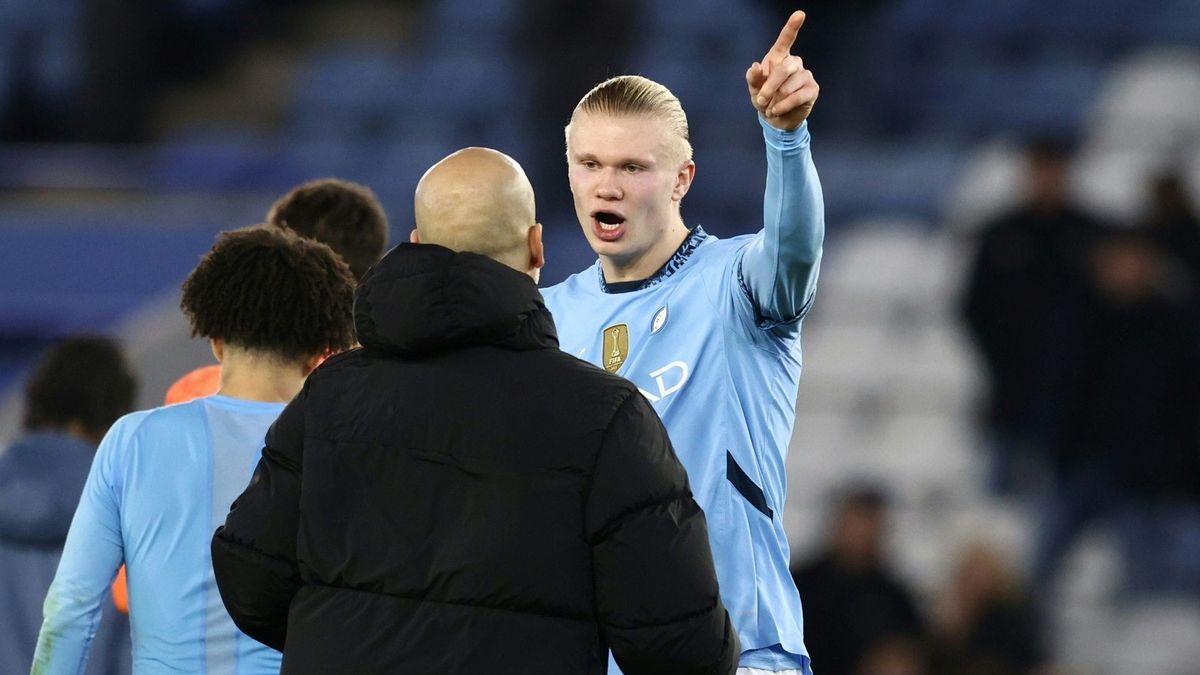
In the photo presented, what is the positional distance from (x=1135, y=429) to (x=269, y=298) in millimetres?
4968

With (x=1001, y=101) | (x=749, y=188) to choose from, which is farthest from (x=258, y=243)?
(x=1001, y=101)

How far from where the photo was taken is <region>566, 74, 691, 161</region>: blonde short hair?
2949 mm

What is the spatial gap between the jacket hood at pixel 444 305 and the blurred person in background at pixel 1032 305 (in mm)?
5200

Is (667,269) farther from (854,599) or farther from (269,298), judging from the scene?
(854,599)

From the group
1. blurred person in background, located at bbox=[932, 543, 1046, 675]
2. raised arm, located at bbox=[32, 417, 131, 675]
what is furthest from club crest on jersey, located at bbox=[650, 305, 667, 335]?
blurred person in background, located at bbox=[932, 543, 1046, 675]

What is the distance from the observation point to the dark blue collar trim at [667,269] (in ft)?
9.74

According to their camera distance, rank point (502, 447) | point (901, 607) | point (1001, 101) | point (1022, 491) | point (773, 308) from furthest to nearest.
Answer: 1. point (1001, 101)
2. point (1022, 491)
3. point (901, 607)
4. point (773, 308)
5. point (502, 447)

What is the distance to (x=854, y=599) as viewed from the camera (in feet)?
22.1

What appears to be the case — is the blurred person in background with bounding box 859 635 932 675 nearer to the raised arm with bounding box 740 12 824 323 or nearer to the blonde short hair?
the blonde short hair

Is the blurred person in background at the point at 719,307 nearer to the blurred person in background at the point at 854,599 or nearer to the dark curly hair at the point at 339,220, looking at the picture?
the dark curly hair at the point at 339,220

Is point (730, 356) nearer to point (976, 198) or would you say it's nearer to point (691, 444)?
point (691, 444)

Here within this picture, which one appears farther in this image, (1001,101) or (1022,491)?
(1001,101)

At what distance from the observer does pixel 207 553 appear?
2893 mm

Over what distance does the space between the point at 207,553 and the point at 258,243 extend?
0.52 metres
